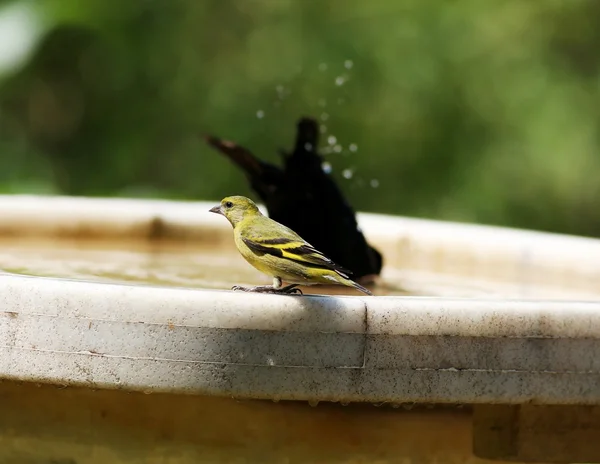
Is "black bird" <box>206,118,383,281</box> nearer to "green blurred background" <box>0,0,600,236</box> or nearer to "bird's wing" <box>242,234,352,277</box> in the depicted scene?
"bird's wing" <box>242,234,352,277</box>

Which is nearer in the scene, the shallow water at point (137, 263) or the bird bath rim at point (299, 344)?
the bird bath rim at point (299, 344)

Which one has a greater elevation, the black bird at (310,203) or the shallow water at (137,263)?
the black bird at (310,203)

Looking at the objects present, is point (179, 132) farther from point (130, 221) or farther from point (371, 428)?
point (371, 428)

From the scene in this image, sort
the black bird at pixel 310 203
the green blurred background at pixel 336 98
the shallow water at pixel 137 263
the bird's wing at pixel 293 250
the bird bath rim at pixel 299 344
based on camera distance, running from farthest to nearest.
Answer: the green blurred background at pixel 336 98, the black bird at pixel 310 203, the shallow water at pixel 137 263, the bird's wing at pixel 293 250, the bird bath rim at pixel 299 344

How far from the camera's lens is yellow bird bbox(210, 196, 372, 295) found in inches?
90.0

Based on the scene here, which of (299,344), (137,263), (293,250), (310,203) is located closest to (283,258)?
(293,250)

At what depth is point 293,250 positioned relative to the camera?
2322 mm

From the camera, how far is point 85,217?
4141 millimetres

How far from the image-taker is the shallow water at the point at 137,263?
3.33 meters

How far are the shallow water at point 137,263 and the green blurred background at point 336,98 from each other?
3.37m

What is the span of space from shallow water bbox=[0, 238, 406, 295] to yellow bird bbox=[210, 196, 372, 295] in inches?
28.6

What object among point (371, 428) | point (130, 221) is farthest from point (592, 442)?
point (130, 221)


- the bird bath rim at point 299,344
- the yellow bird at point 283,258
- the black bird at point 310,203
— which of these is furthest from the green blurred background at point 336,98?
the bird bath rim at point 299,344

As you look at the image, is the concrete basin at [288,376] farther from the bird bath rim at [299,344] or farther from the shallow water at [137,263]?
the shallow water at [137,263]
